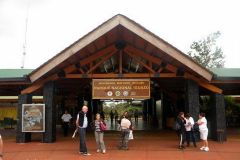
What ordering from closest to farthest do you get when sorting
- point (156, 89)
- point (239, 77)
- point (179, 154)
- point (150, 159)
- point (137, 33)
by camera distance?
1. point (150, 159)
2. point (179, 154)
3. point (137, 33)
4. point (239, 77)
5. point (156, 89)

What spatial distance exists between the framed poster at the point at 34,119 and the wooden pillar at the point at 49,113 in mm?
253

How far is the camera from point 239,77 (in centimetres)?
1620

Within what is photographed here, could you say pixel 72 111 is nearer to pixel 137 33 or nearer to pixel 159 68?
pixel 159 68

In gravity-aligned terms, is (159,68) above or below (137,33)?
below


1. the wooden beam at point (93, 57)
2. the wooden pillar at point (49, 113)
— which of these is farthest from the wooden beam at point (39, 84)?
the wooden beam at point (93, 57)

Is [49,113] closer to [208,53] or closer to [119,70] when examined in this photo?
[119,70]

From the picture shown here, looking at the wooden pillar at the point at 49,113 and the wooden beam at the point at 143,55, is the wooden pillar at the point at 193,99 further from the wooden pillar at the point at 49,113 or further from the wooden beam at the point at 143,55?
the wooden pillar at the point at 49,113

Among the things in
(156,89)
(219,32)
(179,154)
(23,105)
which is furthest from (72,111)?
(219,32)

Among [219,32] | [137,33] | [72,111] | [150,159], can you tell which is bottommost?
[150,159]

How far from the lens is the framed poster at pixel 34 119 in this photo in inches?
639

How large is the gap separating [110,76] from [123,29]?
2.51 m

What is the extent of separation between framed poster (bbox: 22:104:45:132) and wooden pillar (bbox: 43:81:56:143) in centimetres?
25

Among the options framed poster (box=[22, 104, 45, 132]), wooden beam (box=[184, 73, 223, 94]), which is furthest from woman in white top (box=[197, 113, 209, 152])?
framed poster (box=[22, 104, 45, 132])

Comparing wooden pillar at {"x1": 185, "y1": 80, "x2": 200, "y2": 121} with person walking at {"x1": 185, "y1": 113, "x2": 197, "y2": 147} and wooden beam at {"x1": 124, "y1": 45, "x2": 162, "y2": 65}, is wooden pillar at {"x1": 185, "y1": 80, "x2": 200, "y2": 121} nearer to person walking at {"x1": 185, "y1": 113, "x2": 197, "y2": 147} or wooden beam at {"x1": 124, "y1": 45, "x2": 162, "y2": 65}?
person walking at {"x1": 185, "y1": 113, "x2": 197, "y2": 147}
